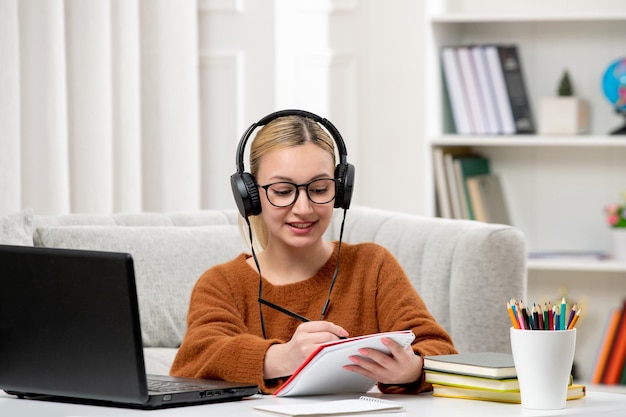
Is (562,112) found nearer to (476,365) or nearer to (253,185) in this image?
(253,185)

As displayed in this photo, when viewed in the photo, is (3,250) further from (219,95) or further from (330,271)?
(219,95)

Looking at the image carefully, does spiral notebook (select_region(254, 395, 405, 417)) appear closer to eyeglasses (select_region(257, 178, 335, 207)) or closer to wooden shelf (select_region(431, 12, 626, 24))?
eyeglasses (select_region(257, 178, 335, 207))

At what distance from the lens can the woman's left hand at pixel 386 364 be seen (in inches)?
51.2

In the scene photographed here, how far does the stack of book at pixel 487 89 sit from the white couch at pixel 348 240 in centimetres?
109

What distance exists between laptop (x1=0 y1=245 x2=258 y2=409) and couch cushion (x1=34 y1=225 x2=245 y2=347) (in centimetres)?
104

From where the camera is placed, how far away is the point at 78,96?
295 cm

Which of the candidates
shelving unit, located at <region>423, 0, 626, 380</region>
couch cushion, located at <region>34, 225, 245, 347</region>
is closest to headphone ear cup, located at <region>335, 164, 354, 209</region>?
couch cushion, located at <region>34, 225, 245, 347</region>

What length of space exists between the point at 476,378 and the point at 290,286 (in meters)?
0.43

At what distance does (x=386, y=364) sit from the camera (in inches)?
51.8

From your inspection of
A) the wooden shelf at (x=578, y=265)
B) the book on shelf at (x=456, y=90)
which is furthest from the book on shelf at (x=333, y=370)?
the book on shelf at (x=456, y=90)

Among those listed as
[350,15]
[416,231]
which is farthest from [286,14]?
[416,231]

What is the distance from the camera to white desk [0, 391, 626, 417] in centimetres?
120

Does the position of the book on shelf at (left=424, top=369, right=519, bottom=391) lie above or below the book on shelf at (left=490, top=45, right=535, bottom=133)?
below

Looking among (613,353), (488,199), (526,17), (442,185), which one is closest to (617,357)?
(613,353)
